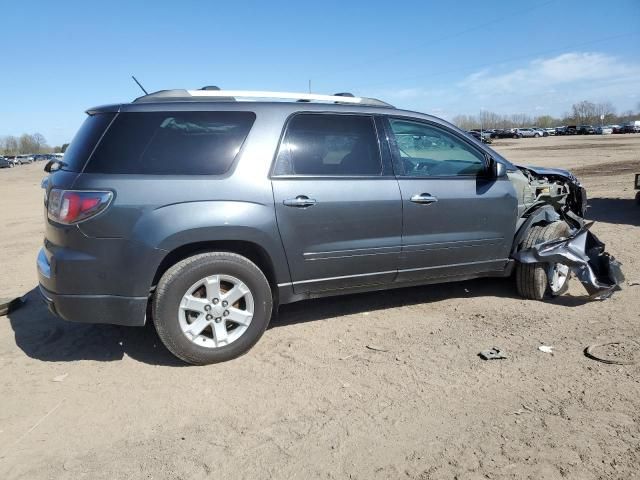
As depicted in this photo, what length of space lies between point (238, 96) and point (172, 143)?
0.71 m

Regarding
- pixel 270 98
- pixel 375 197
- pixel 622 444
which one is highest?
pixel 270 98

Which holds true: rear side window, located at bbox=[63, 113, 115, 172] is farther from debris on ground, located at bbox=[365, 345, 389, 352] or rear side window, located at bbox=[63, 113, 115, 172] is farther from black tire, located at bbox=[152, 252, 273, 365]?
debris on ground, located at bbox=[365, 345, 389, 352]

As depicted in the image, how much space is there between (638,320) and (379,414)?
110 inches

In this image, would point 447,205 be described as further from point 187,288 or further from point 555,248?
point 187,288

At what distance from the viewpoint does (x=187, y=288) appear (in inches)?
146

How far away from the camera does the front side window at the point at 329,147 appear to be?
4094 millimetres

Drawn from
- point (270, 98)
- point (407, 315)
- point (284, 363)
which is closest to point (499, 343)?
point (407, 315)

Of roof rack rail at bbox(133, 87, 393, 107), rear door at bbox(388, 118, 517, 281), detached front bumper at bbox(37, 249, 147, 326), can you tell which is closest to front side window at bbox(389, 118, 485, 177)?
Answer: rear door at bbox(388, 118, 517, 281)

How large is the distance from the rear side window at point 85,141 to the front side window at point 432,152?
2.32 m

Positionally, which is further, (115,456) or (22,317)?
(22,317)

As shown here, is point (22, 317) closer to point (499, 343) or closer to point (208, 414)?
point (208, 414)

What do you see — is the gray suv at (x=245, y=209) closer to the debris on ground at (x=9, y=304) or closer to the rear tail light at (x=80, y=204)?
the rear tail light at (x=80, y=204)

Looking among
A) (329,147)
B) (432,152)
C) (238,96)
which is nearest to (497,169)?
(432,152)

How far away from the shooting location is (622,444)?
2793 mm
